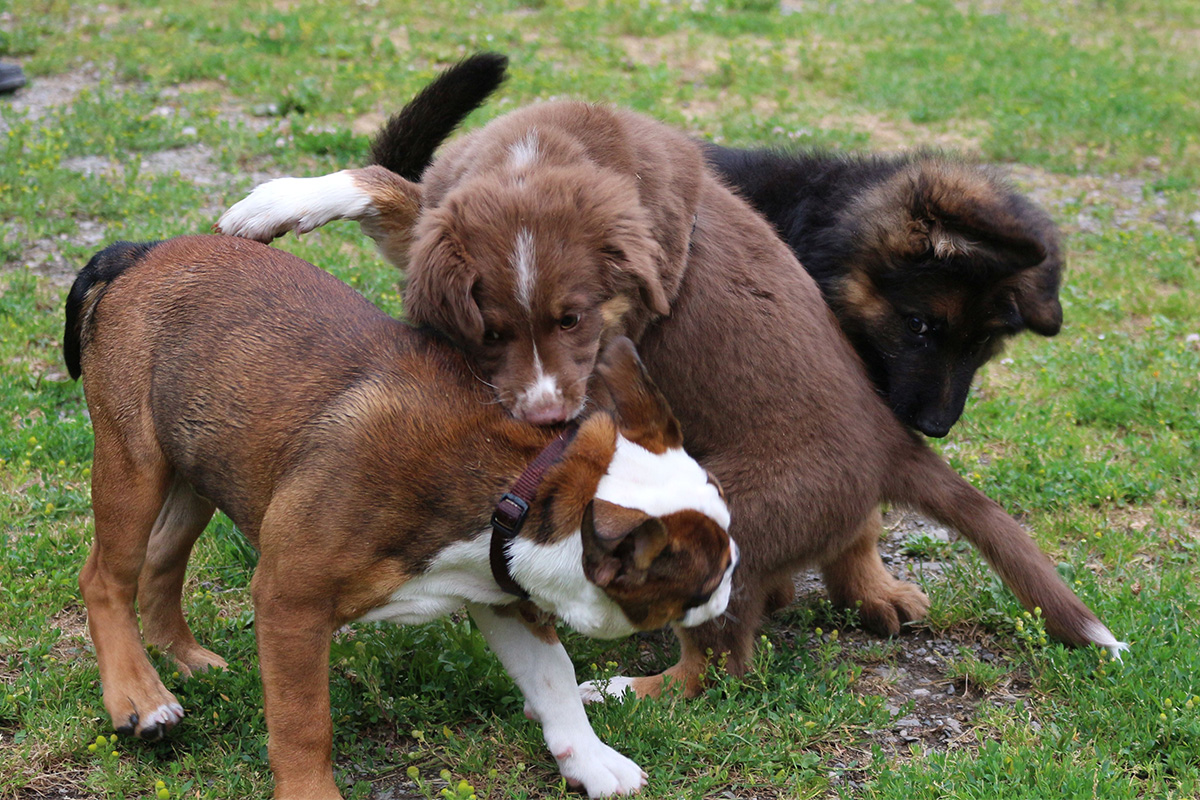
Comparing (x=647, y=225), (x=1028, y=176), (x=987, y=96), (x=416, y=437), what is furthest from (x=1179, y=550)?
(x=987, y=96)

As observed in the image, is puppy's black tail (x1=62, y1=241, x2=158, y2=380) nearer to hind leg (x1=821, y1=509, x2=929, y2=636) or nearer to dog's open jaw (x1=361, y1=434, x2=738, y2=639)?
dog's open jaw (x1=361, y1=434, x2=738, y2=639)

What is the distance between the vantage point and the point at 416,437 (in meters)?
3.43

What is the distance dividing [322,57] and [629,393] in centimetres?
784

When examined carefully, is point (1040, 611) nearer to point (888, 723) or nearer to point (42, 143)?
point (888, 723)

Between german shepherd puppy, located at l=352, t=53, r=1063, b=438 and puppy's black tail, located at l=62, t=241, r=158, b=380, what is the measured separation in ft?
5.34

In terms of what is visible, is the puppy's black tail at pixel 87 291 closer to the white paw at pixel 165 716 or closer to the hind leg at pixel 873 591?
the white paw at pixel 165 716

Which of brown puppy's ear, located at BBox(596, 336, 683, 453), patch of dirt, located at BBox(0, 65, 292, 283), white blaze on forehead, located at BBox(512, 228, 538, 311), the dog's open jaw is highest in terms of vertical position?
white blaze on forehead, located at BBox(512, 228, 538, 311)

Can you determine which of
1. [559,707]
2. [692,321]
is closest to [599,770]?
[559,707]

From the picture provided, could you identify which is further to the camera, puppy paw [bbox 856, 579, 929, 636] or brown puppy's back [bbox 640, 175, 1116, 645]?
puppy paw [bbox 856, 579, 929, 636]

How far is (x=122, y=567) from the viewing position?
3805 millimetres

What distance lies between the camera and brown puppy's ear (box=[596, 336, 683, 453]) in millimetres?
3398

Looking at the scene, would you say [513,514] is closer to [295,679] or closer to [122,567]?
[295,679]

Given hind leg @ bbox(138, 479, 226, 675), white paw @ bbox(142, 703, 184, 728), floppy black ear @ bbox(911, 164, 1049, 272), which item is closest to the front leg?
white paw @ bbox(142, 703, 184, 728)

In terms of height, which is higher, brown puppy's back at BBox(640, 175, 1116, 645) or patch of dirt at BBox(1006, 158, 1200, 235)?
brown puppy's back at BBox(640, 175, 1116, 645)
